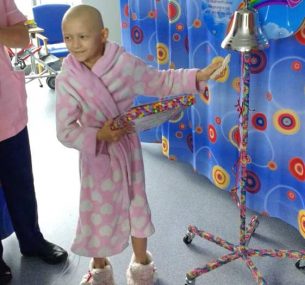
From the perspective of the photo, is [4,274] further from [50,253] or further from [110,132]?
[110,132]

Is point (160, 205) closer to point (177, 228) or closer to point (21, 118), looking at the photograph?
point (177, 228)

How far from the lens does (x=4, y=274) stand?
5.46 feet

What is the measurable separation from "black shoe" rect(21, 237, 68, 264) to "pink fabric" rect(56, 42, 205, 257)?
0.34 metres

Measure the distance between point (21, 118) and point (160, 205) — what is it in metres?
0.91

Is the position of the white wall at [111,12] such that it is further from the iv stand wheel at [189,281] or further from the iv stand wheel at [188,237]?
the iv stand wheel at [189,281]

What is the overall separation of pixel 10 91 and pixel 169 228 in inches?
→ 37.5

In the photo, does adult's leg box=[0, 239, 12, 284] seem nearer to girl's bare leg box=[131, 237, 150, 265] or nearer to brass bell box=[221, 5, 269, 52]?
girl's bare leg box=[131, 237, 150, 265]

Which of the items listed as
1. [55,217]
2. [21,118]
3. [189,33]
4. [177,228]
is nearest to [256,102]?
[189,33]

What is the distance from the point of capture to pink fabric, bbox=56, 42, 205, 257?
48.9 inches

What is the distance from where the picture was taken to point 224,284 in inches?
63.4

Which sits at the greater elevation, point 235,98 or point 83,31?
point 83,31

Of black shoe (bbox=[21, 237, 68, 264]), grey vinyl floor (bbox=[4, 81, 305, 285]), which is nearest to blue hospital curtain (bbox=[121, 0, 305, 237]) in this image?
grey vinyl floor (bbox=[4, 81, 305, 285])

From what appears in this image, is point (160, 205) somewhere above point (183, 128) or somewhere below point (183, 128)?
below

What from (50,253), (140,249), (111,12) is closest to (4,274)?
(50,253)
